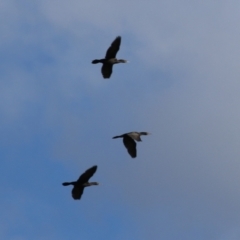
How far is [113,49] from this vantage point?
4929 inches

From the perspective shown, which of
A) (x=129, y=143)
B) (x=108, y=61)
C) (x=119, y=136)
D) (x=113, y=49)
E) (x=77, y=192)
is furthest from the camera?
(x=108, y=61)

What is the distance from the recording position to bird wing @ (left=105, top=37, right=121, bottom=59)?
124750 mm

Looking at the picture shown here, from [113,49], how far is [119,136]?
18.5 ft

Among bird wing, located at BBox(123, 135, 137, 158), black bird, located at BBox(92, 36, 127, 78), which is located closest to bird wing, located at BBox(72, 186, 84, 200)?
bird wing, located at BBox(123, 135, 137, 158)

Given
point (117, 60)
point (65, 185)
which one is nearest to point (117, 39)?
point (117, 60)

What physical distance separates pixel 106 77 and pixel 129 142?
4.54 metres

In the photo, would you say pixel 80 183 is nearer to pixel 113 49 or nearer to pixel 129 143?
pixel 129 143

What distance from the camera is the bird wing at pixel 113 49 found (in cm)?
12475

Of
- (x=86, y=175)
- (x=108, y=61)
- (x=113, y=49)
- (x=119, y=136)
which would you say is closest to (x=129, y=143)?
(x=119, y=136)

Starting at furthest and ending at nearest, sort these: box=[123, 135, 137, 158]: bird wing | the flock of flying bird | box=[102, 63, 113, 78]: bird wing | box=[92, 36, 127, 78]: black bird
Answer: box=[102, 63, 113, 78]: bird wing → box=[92, 36, 127, 78]: black bird → box=[123, 135, 137, 158]: bird wing → the flock of flying bird

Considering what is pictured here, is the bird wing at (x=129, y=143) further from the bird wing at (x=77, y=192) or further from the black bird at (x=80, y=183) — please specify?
the bird wing at (x=77, y=192)

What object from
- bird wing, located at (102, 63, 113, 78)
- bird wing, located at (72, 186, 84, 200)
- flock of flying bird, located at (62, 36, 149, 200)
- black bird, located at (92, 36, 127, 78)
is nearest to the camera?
bird wing, located at (72, 186, 84, 200)

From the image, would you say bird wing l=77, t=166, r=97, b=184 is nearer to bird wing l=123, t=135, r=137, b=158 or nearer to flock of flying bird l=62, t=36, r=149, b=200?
flock of flying bird l=62, t=36, r=149, b=200

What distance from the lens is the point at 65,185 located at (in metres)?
124
